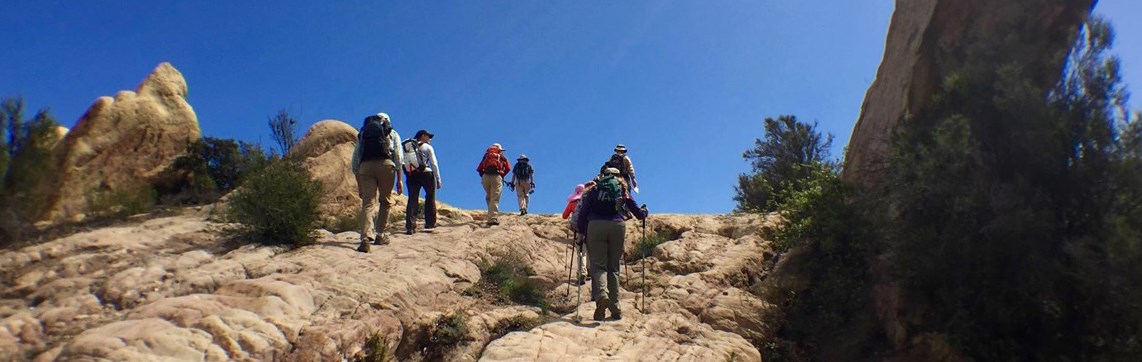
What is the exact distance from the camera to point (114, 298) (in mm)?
9133

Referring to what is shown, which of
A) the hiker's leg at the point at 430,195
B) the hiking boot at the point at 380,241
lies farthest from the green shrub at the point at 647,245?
the hiking boot at the point at 380,241

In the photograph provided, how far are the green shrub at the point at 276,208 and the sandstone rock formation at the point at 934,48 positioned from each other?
29.5ft

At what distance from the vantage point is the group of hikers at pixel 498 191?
A: 1028 centimetres

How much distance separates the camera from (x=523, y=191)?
1886cm

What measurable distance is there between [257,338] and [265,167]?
23.1ft

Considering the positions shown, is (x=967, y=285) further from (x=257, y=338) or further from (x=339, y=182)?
(x=339, y=182)

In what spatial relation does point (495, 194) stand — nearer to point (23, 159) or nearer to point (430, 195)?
point (430, 195)

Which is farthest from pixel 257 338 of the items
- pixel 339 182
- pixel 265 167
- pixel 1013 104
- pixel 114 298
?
pixel 339 182

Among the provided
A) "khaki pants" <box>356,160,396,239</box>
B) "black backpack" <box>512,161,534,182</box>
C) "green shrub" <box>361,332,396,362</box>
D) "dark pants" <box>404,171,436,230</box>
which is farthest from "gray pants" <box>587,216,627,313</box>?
"black backpack" <box>512,161,534,182</box>

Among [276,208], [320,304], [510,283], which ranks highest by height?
[276,208]

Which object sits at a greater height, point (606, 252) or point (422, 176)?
point (422, 176)

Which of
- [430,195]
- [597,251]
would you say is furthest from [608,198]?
[430,195]

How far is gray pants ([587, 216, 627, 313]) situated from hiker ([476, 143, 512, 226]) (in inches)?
254

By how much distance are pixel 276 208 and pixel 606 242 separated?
18.7 ft
